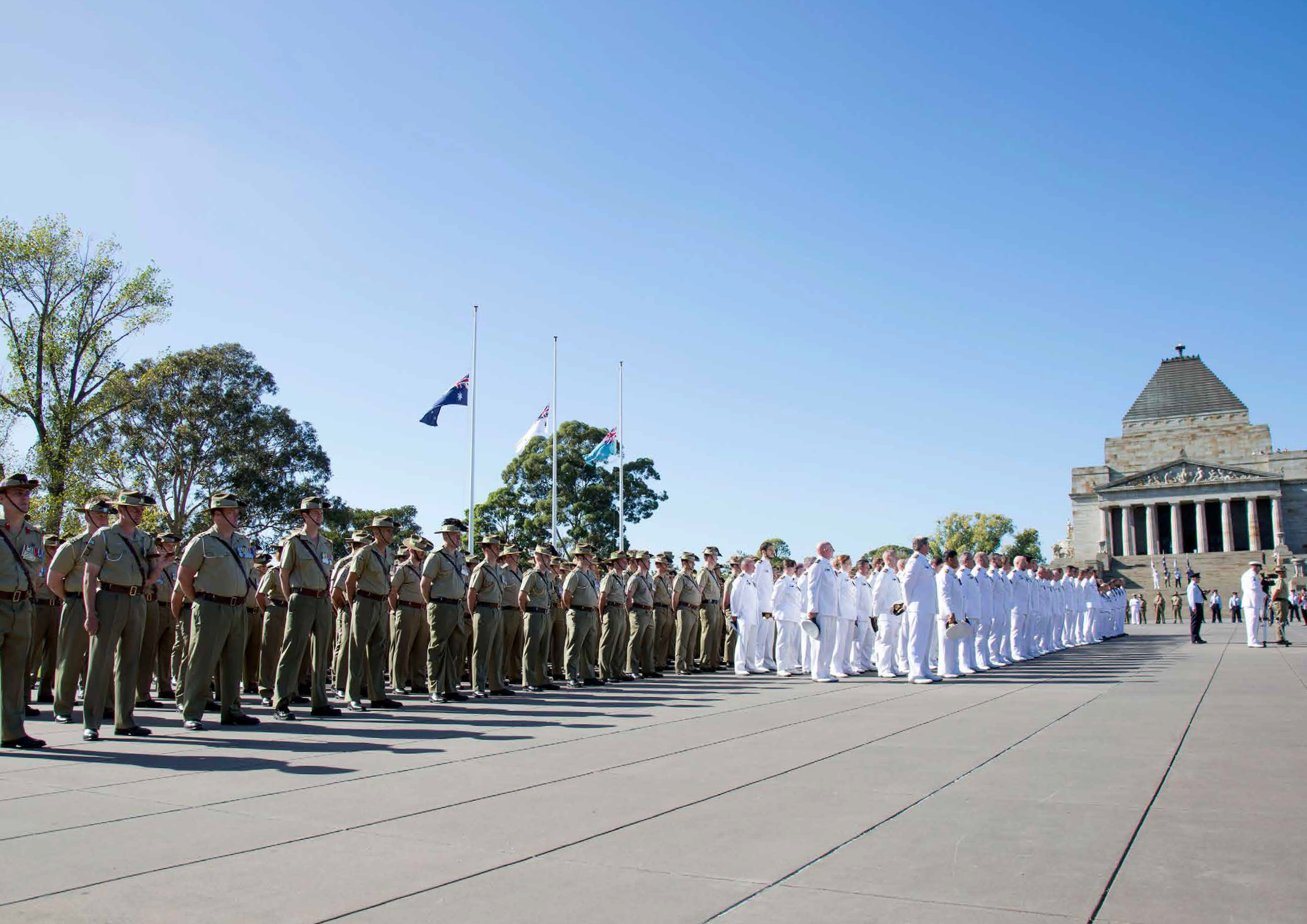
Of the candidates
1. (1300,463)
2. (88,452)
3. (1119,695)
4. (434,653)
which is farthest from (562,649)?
(1300,463)

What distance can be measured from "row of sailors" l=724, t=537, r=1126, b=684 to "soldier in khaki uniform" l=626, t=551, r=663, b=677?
220 centimetres

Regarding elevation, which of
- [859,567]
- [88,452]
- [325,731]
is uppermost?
[88,452]

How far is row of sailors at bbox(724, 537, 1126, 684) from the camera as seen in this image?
15.8 metres

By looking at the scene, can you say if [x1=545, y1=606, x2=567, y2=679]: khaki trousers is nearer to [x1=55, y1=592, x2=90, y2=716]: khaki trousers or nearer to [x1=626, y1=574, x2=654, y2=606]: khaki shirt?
[x1=626, y1=574, x2=654, y2=606]: khaki shirt

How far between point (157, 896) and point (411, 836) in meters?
1.28

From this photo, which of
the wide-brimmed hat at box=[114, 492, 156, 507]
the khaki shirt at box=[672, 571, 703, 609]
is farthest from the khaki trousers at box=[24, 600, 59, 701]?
the khaki shirt at box=[672, 571, 703, 609]

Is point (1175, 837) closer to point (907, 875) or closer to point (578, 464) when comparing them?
point (907, 875)

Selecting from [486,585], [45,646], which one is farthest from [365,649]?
[45,646]

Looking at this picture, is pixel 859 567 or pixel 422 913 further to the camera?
pixel 859 567

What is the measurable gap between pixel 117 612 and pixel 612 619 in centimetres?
786

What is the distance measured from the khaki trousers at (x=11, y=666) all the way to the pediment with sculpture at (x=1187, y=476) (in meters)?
87.9

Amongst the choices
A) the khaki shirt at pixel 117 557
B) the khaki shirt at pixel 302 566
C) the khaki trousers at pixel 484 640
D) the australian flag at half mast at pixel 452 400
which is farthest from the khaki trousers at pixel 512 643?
the australian flag at half mast at pixel 452 400

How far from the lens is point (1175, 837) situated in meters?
4.90

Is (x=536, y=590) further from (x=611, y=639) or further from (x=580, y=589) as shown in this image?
(x=611, y=639)
